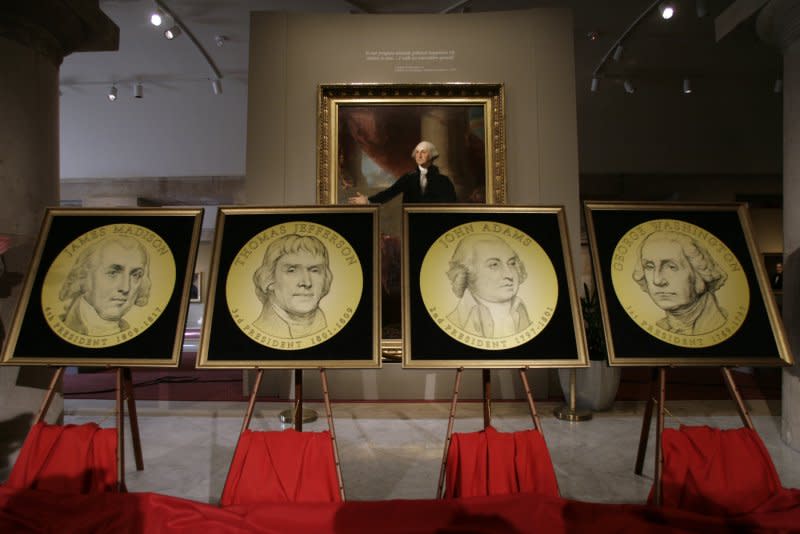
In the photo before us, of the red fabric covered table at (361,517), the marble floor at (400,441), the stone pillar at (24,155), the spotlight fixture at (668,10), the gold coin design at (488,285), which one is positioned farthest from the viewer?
the spotlight fixture at (668,10)

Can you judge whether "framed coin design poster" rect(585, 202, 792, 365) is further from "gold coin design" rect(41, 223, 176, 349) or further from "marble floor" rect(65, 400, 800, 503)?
"gold coin design" rect(41, 223, 176, 349)

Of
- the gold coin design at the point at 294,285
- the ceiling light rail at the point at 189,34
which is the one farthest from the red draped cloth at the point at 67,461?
the ceiling light rail at the point at 189,34

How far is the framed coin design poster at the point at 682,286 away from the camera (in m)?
2.02

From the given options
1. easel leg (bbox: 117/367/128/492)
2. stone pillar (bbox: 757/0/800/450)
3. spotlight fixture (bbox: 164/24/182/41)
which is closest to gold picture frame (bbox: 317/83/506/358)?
spotlight fixture (bbox: 164/24/182/41)

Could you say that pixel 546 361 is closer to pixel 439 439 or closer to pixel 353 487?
pixel 353 487

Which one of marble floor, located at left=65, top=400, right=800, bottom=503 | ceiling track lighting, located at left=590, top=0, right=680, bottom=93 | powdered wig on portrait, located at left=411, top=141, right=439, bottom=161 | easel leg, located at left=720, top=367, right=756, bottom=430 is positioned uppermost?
ceiling track lighting, located at left=590, top=0, right=680, bottom=93

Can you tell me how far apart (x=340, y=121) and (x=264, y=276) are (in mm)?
2555

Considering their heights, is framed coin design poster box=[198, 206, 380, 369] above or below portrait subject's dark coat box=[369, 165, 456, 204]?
below

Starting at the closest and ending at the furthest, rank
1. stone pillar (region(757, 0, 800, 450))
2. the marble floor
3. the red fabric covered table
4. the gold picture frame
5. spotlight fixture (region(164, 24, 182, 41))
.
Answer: the red fabric covered table, the marble floor, stone pillar (region(757, 0, 800, 450)), the gold picture frame, spotlight fixture (region(164, 24, 182, 41))

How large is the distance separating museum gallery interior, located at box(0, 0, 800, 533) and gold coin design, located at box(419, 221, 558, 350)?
0.01 metres

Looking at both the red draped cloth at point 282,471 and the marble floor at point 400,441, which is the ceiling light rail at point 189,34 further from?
the red draped cloth at point 282,471

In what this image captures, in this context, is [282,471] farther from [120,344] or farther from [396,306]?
[396,306]

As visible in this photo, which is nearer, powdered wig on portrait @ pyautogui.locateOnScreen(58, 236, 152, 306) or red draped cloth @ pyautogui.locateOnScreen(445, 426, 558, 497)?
red draped cloth @ pyautogui.locateOnScreen(445, 426, 558, 497)

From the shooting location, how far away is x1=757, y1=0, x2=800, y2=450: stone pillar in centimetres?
305
